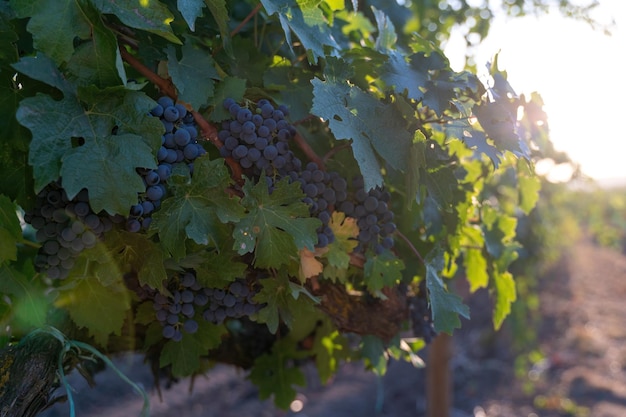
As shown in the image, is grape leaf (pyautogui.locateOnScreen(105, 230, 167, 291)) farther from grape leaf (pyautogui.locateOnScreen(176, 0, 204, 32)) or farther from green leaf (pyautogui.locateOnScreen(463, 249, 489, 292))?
green leaf (pyautogui.locateOnScreen(463, 249, 489, 292))

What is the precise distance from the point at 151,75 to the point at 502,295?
1.08 meters

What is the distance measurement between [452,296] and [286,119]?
542 millimetres

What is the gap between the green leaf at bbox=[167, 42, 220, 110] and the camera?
47.1 inches

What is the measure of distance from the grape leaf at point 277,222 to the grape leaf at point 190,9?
293 millimetres

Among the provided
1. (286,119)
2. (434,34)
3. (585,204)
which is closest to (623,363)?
(434,34)

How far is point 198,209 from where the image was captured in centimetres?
112

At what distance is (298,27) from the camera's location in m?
1.27

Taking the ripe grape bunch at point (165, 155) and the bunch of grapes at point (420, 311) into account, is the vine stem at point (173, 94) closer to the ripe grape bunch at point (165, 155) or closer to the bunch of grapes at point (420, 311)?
the ripe grape bunch at point (165, 155)

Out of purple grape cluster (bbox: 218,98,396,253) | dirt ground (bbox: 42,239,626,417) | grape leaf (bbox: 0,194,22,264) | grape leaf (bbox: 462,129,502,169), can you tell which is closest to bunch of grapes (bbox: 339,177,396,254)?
purple grape cluster (bbox: 218,98,396,253)

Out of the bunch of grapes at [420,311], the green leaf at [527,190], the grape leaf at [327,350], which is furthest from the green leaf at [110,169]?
the green leaf at [527,190]

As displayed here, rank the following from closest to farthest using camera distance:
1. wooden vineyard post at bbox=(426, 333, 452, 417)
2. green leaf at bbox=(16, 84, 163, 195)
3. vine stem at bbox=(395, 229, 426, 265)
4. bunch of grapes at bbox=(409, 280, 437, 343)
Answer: green leaf at bbox=(16, 84, 163, 195) < vine stem at bbox=(395, 229, 426, 265) < bunch of grapes at bbox=(409, 280, 437, 343) < wooden vineyard post at bbox=(426, 333, 452, 417)

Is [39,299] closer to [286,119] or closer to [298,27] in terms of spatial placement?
[286,119]

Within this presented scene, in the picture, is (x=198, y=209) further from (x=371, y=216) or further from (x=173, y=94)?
(x=371, y=216)

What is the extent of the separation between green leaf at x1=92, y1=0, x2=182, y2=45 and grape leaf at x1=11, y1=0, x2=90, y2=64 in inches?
1.7
